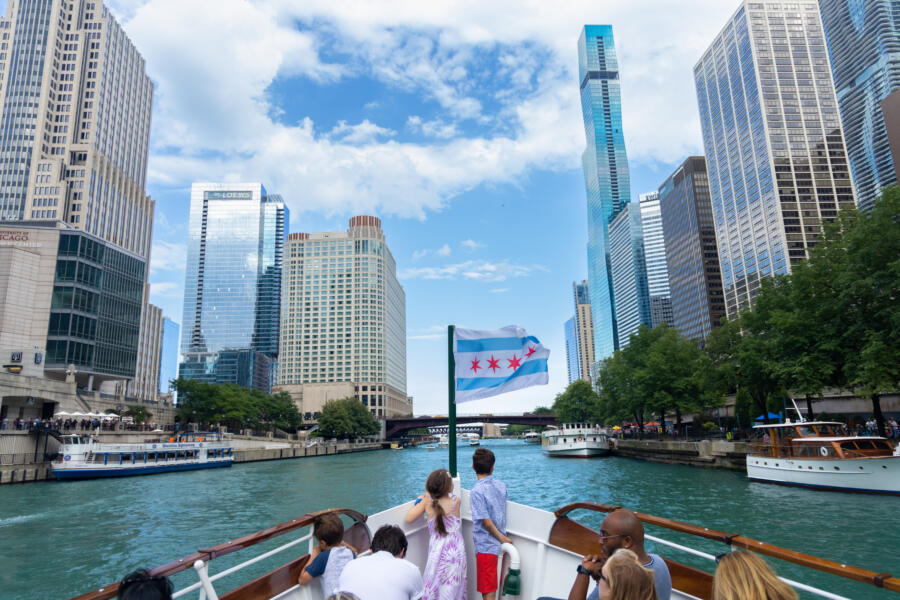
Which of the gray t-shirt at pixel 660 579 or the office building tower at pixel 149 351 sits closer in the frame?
the gray t-shirt at pixel 660 579

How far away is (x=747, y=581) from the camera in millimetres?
2846

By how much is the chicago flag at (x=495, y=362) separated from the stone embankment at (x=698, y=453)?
121 feet

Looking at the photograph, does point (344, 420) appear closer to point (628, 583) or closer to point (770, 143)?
point (628, 583)

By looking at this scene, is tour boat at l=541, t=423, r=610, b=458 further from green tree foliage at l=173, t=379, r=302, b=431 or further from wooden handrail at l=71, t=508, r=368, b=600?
wooden handrail at l=71, t=508, r=368, b=600

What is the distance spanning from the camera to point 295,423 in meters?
118

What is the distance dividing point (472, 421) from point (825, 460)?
113 m

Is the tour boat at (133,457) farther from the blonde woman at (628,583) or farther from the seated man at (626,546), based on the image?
the blonde woman at (628,583)

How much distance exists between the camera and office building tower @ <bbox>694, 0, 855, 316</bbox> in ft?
442

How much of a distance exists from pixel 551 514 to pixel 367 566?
2.88m

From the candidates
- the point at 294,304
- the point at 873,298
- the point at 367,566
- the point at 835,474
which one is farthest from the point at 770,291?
the point at 294,304

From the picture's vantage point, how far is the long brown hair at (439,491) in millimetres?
5516

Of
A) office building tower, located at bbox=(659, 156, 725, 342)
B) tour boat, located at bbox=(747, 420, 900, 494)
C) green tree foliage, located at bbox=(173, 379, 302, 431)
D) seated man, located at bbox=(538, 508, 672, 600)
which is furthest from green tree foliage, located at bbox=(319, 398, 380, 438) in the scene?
seated man, located at bbox=(538, 508, 672, 600)

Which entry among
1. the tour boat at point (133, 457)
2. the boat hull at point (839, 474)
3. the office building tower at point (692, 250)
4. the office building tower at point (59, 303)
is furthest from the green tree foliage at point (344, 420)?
the boat hull at point (839, 474)

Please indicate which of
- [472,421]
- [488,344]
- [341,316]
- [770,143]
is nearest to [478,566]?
[488,344]
